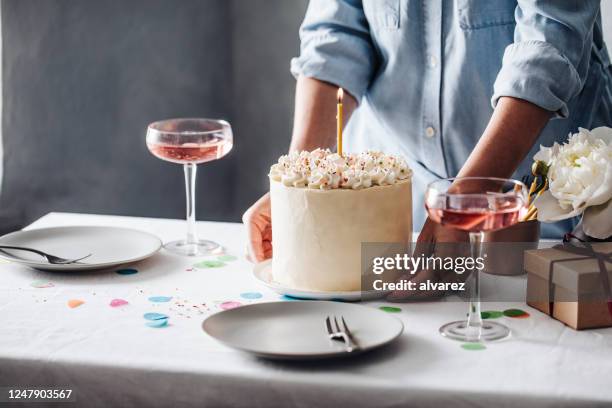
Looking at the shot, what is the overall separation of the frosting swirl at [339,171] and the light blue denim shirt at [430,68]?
458 millimetres

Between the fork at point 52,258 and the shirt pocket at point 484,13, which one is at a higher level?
the shirt pocket at point 484,13

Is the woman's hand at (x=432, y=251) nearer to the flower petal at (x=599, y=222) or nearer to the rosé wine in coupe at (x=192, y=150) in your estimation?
the flower petal at (x=599, y=222)

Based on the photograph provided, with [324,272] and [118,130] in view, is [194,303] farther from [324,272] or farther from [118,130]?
[118,130]

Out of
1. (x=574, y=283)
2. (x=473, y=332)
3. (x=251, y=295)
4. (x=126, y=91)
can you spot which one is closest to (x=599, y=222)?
(x=574, y=283)

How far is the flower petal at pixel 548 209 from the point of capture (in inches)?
49.7

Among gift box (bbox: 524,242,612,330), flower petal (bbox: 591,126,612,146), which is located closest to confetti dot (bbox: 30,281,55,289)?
gift box (bbox: 524,242,612,330)

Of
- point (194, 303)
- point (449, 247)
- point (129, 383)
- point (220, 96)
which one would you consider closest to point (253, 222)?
point (194, 303)

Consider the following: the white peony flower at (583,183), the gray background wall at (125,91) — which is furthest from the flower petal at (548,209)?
the gray background wall at (125,91)

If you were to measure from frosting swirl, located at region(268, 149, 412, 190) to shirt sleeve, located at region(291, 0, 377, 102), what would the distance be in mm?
551

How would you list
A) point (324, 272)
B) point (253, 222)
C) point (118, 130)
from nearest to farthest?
1. point (324, 272)
2. point (253, 222)
3. point (118, 130)

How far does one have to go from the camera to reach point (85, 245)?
1.52 metres

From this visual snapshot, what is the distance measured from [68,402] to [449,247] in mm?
589

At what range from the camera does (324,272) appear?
4.03 ft

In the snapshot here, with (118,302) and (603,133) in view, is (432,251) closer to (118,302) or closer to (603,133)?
(603,133)
